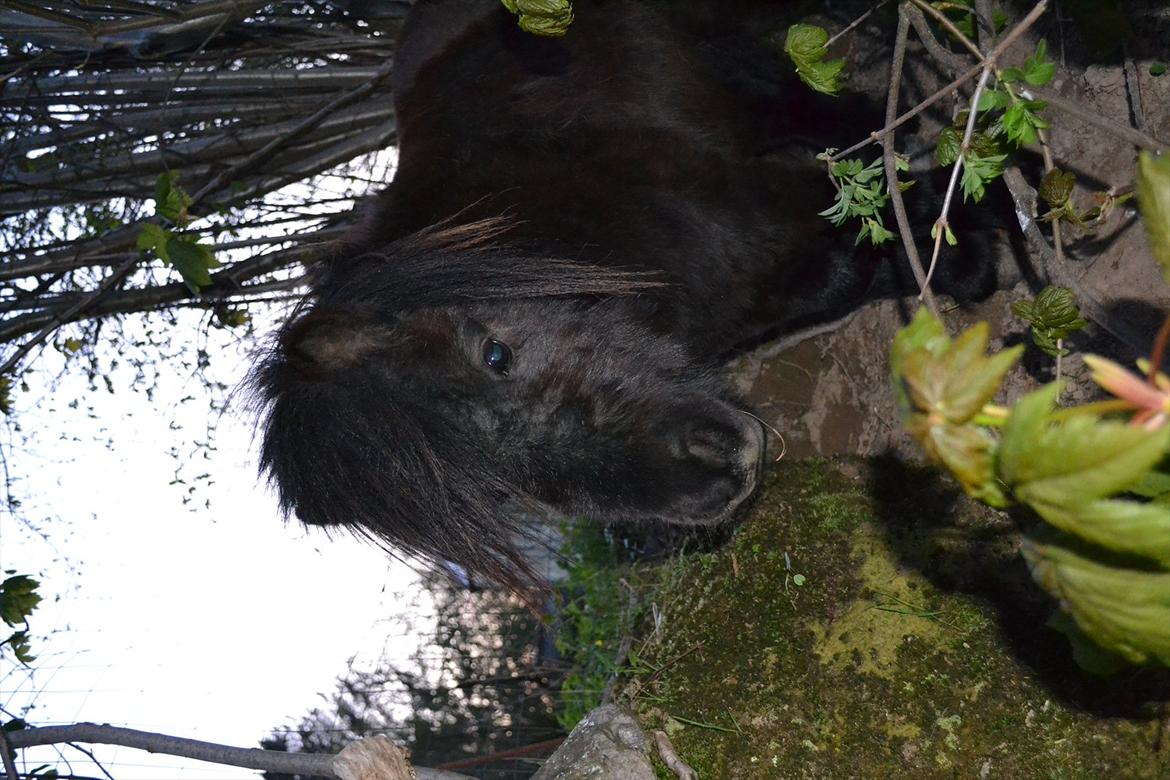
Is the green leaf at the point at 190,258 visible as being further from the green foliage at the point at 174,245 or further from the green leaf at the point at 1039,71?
the green leaf at the point at 1039,71

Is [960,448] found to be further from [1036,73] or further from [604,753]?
[604,753]

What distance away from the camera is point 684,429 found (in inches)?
77.9

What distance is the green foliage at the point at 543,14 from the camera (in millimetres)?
1460

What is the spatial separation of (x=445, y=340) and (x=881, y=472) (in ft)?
5.09

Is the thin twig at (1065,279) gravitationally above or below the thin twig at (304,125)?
below

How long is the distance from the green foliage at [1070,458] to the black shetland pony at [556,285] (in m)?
1.12

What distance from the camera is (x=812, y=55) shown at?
1611 mm

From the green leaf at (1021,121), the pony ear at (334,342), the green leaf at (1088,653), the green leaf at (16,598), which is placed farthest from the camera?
the green leaf at (16,598)

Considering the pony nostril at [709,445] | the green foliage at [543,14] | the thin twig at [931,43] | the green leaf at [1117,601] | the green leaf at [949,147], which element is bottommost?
the green leaf at [1117,601]

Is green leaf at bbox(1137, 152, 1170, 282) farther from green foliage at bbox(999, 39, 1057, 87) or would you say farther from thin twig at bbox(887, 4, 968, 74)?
thin twig at bbox(887, 4, 968, 74)

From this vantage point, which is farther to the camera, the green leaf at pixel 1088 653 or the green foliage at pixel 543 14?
the green foliage at pixel 543 14

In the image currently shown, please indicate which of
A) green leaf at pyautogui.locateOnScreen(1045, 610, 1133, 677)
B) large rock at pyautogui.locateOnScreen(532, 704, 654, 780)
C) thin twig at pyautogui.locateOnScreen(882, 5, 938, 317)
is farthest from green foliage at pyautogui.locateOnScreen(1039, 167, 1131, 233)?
large rock at pyautogui.locateOnScreen(532, 704, 654, 780)

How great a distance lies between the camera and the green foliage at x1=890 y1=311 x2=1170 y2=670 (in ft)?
2.25

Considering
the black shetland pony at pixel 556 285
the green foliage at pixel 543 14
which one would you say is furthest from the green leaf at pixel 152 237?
the green foliage at pixel 543 14
